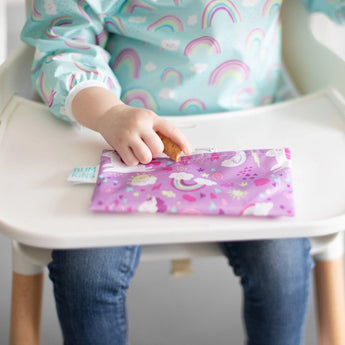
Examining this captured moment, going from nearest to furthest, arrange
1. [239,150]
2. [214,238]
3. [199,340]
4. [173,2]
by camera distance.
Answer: [214,238] < [239,150] < [173,2] < [199,340]

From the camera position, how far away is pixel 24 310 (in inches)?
25.5

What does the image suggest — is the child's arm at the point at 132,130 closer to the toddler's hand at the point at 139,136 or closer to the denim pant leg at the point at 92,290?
the toddler's hand at the point at 139,136

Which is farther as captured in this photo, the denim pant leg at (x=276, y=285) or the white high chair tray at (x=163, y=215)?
the denim pant leg at (x=276, y=285)

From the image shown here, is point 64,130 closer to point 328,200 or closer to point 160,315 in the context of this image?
point 328,200

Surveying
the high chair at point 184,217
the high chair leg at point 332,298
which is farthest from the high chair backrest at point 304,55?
the high chair leg at point 332,298

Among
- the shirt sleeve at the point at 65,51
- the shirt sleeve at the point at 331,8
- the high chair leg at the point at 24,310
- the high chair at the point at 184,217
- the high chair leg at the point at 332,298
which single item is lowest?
the high chair leg at the point at 24,310

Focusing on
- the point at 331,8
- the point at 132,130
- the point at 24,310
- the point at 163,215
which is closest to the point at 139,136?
the point at 132,130

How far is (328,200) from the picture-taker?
0.48 metres

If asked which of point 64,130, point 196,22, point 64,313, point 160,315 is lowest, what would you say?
point 160,315

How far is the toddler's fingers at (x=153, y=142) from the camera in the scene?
21.3 inches

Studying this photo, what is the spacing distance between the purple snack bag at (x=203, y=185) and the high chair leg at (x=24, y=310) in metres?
0.21

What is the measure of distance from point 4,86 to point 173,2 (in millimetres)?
242

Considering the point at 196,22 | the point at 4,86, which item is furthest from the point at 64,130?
the point at 196,22

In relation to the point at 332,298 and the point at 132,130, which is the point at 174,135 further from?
the point at 332,298
